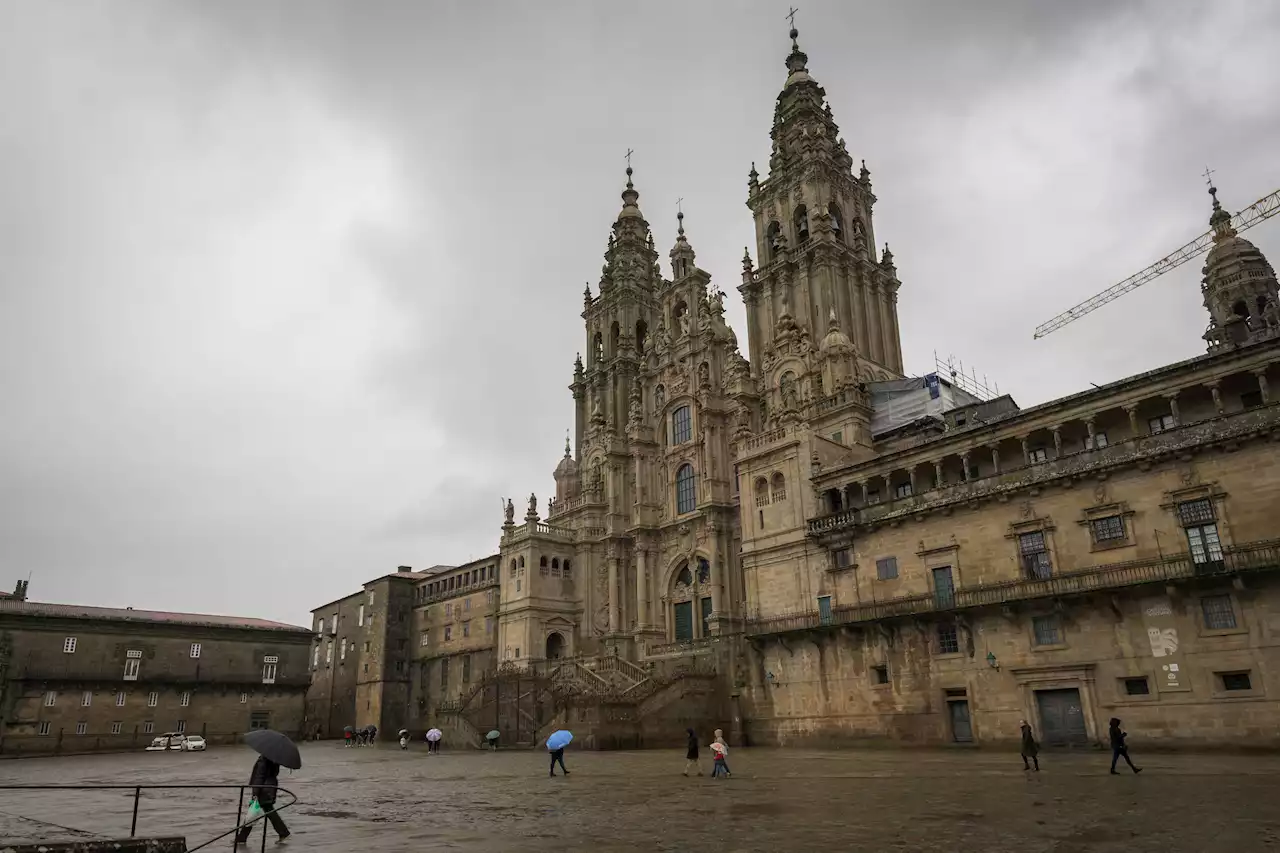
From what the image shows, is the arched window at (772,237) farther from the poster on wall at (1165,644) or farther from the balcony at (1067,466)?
the poster on wall at (1165,644)

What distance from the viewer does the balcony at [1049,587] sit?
29312 mm

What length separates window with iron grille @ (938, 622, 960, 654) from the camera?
37.1 meters

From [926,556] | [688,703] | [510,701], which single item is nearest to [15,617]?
[510,701]

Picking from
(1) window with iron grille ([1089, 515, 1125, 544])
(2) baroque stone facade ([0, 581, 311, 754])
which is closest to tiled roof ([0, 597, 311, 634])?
(2) baroque stone facade ([0, 581, 311, 754])

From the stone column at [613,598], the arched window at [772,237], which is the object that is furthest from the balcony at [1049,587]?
the arched window at [772,237]

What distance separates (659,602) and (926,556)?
79.6 ft

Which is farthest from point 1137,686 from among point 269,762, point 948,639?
point 269,762

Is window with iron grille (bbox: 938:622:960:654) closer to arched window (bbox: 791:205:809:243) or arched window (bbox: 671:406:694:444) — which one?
arched window (bbox: 671:406:694:444)

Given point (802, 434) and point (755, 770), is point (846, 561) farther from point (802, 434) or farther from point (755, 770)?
point (755, 770)

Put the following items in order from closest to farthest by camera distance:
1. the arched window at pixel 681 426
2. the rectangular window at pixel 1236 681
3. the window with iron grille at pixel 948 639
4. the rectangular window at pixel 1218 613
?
the rectangular window at pixel 1236 681 → the rectangular window at pixel 1218 613 → the window with iron grille at pixel 948 639 → the arched window at pixel 681 426

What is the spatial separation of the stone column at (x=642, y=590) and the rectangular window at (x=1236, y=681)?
116ft

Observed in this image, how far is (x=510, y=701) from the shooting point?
4866cm

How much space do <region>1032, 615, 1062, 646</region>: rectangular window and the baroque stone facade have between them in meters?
60.2

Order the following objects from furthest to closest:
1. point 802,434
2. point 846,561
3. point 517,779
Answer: point 802,434
point 846,561
point 517,779
